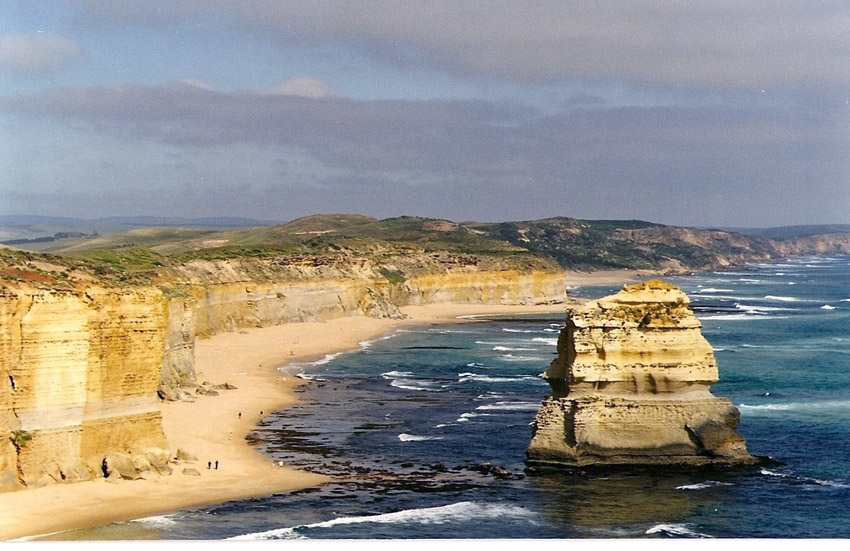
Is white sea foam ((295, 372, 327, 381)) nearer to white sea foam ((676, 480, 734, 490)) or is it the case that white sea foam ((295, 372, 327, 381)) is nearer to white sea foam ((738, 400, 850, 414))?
white sea foam ((738, 400, 850, 414))

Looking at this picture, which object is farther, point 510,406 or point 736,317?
point 736,317

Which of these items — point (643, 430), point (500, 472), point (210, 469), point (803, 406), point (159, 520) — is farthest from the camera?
point (803, 406)

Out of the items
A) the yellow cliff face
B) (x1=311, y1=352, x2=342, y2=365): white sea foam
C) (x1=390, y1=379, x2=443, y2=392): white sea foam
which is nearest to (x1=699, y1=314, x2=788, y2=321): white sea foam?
(x1=311, y1=352, x2=342, y2=365): white sea foam

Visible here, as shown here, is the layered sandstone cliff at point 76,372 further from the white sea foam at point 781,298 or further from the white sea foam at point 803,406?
the white sea foam at point 781,298

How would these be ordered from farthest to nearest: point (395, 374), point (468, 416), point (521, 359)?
point (521, 359)
point (395, 374)
point (468, 416)

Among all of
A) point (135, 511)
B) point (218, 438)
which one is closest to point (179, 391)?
point (218, 438)

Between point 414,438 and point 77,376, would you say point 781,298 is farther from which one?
point 77,376

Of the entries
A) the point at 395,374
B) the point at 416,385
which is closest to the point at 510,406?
the point at 416,385
